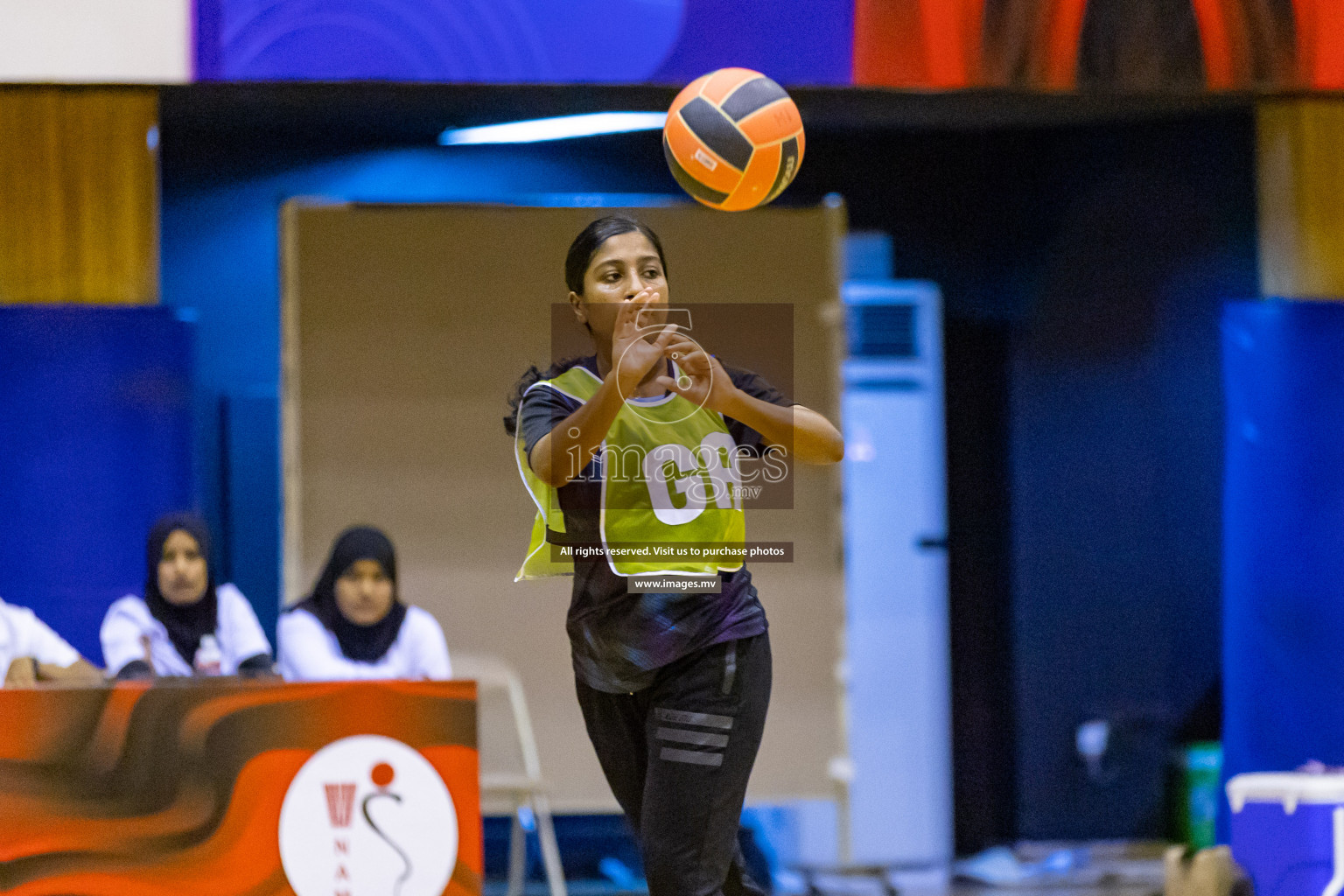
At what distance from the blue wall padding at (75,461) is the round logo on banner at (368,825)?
1.26 m

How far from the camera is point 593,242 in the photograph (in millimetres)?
2518

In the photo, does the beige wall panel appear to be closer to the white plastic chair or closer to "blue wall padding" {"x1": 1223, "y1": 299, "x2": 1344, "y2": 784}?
the white plastic chair

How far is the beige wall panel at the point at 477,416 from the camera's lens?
4402 mm

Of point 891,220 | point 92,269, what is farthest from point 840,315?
point 92,269

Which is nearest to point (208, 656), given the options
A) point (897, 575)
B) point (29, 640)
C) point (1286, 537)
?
point (29, 640)

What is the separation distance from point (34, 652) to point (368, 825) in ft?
4.71

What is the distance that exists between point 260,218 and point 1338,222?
12.1 ft

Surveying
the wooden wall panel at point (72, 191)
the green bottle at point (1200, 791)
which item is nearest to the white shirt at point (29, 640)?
the wooden wall panel at point (72, 191)

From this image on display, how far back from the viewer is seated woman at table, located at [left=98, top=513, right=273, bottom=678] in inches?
157

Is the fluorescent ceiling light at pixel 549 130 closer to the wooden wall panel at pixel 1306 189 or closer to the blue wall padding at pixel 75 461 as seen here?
the blue wall padding at pixel 75 461

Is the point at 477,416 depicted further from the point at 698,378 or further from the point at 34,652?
the point at 698,378

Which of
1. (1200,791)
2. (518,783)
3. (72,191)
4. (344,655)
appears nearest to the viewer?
(344,655)

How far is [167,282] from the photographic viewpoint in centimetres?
456

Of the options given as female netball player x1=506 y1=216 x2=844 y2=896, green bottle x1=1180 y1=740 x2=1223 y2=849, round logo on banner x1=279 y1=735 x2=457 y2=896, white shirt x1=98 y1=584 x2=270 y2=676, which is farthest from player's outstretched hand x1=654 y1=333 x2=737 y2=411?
green bottle x1=1180 y1=740 x2=1223 y2=849
